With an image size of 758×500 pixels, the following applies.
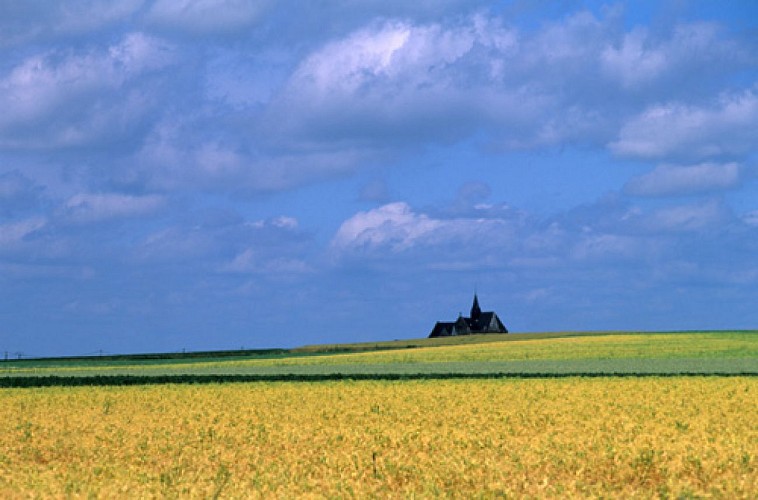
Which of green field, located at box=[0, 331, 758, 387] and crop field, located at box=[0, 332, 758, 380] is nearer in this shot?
green field, located at box=[0, 331, 758, 387]

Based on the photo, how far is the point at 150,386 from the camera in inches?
1721

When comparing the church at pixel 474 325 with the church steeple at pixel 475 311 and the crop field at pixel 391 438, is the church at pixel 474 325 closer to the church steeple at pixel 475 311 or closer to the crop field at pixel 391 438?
the church steeple at pixel 475 311

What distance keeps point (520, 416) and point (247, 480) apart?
1220 centimetres

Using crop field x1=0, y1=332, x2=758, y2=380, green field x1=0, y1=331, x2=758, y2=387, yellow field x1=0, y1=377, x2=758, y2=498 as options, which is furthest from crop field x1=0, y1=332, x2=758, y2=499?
crop field x1=0, y1=332, x2=758, y2=380

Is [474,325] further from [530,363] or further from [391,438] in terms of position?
[391,438]

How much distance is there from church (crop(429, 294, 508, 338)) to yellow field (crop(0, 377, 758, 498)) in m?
119

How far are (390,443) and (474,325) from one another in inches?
5397

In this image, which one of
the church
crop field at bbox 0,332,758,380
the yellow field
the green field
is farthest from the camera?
the church

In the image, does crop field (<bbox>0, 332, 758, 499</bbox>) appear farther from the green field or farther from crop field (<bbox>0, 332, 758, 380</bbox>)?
crop field (<bbox>0, 332, 758, 380</bbox>)

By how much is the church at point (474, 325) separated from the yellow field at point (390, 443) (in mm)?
118956

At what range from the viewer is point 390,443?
22.6 meters

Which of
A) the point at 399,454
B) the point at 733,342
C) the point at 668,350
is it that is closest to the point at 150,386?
the point at 399,454

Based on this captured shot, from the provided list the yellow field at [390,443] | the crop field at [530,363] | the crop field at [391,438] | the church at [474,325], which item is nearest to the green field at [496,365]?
the crop field at [530,363]

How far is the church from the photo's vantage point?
156375 mm
